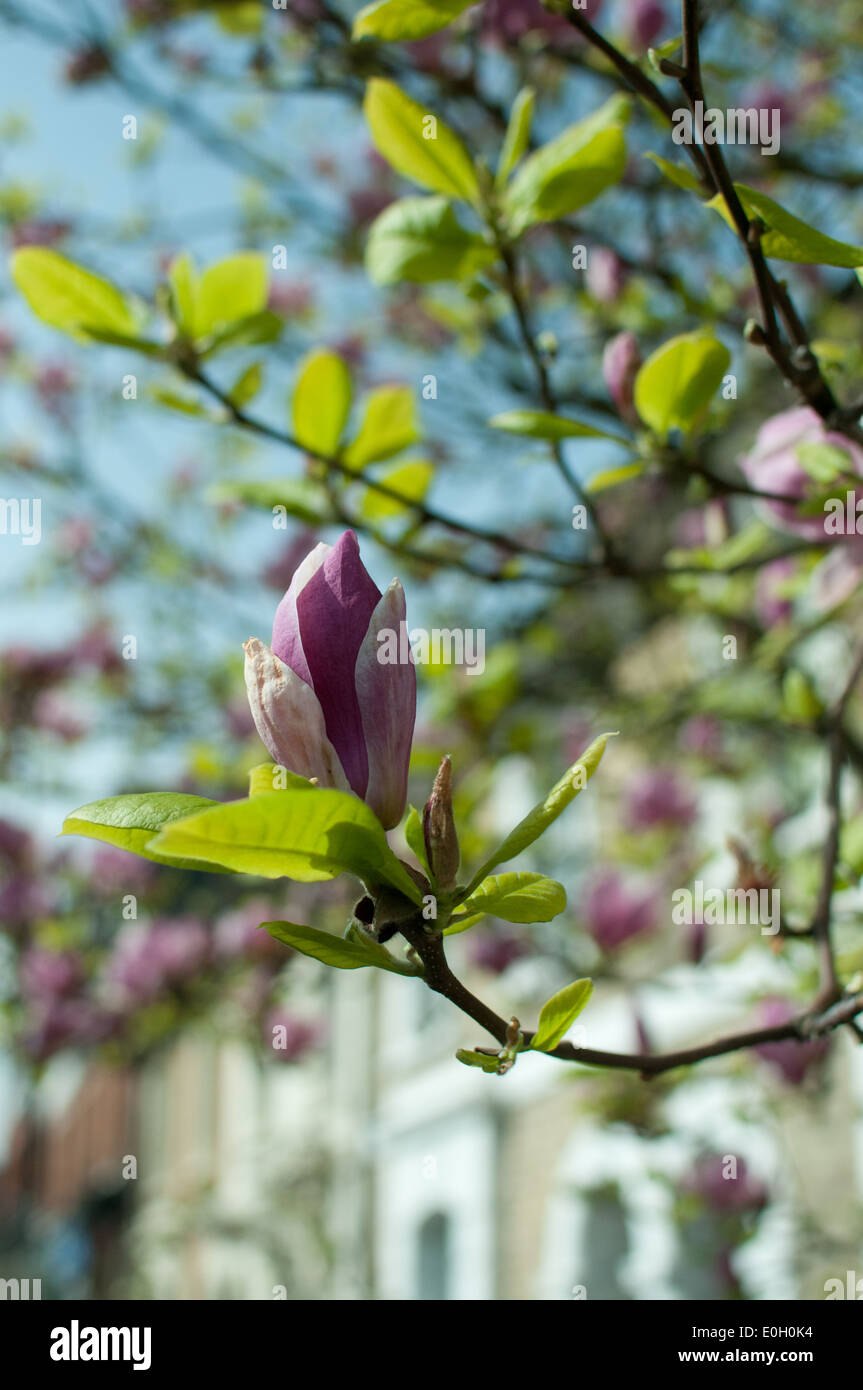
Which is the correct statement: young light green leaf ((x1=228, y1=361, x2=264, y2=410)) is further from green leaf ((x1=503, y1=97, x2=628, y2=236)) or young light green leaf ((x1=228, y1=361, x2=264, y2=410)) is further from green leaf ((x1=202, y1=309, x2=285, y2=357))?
green leaf ((x1=503, y1=97, x2=628, y2=236))

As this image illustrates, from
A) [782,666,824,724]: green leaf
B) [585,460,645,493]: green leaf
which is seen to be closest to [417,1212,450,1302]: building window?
[782,666,824,724]: green leaf

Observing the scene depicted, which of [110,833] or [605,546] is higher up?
[605,546]

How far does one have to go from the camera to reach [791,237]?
0.86 metres

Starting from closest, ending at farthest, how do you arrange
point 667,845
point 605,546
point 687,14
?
point 687,14, point 605,546, point 667,845

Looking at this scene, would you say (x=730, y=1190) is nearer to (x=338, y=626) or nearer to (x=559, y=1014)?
(x=559, y=1014)

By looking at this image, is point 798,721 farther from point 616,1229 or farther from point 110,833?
point 616,1229

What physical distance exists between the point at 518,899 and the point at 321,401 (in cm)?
89

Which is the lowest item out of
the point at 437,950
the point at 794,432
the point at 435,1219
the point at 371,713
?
the point at 435,1219

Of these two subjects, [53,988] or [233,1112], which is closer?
[53,988]

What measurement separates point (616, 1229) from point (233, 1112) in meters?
9.12

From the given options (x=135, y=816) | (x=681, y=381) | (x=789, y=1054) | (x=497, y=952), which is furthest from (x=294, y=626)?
(x=497, y=952)

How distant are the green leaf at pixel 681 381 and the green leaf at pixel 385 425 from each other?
1.19 feet

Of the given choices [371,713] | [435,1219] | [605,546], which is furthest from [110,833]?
[435,1219]

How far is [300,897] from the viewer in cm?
313
